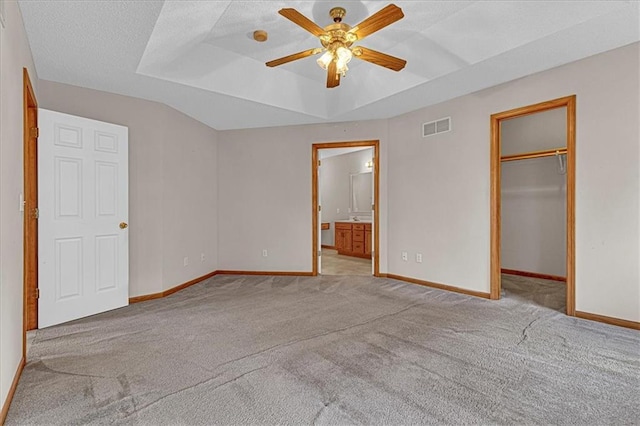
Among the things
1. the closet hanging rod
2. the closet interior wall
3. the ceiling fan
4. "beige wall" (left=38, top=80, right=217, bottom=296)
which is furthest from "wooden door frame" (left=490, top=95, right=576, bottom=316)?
"beige wall" (left=38, top=80, right=217, bottom=296)

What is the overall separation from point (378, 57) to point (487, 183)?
2.09 m

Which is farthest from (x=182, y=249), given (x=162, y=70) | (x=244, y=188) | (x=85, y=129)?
(x=162, y=70)

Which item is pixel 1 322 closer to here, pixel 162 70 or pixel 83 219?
pixel 83 219

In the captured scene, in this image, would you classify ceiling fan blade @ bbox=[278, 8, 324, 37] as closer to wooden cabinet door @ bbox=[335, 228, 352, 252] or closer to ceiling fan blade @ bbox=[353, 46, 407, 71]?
ceiling fan blade @ bbox=[353, 46, 407, 71]

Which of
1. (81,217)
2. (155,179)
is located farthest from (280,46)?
(81,217)

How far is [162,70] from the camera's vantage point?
130 inches

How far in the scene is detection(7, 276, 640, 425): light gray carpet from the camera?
5.67 ft

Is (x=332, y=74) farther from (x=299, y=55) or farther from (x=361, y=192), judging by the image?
(x=361, y=192)

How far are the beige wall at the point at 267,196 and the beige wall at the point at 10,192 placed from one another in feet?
10.7

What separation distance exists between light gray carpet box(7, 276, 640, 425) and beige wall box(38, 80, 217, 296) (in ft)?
2.20

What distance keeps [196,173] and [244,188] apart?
858mm

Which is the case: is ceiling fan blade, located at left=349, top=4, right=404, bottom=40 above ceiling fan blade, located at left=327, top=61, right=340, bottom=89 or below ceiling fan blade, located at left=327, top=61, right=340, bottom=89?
above

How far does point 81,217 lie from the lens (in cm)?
329

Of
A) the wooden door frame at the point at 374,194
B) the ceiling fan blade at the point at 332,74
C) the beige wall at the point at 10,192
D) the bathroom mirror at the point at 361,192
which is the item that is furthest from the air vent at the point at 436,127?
the beige wall at the point at 10,192
